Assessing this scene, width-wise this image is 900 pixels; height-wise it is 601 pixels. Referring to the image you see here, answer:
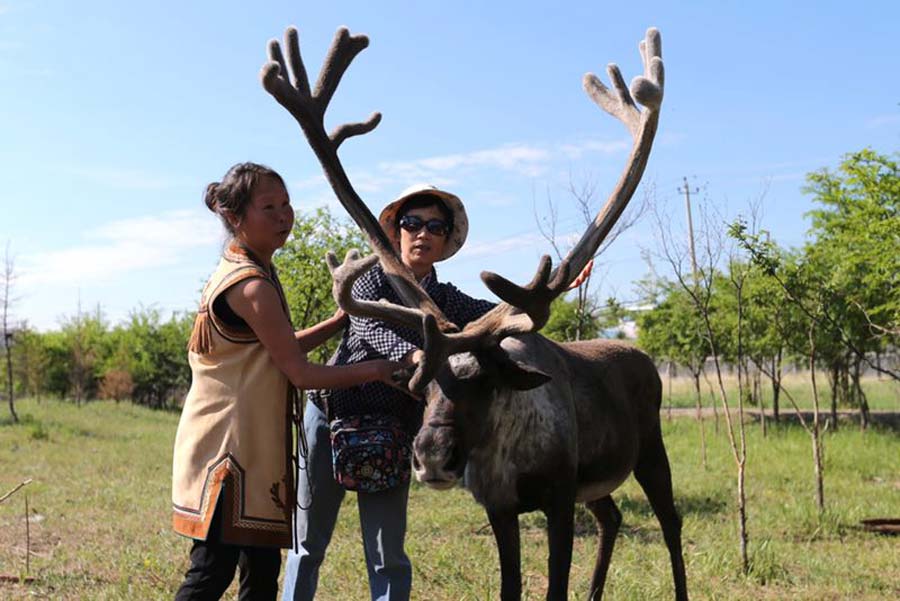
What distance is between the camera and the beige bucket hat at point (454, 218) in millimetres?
4020

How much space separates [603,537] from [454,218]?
2367 mm

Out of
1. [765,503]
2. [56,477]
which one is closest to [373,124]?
[765,503]

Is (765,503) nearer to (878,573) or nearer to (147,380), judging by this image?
(878,573)

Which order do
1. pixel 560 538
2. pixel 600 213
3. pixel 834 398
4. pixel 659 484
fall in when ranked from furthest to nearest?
pixel 834 398, pixel 659 484, pixel 600 213, pixel 560 538

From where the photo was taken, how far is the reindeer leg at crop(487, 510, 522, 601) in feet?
12.7

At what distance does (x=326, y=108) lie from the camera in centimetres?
430

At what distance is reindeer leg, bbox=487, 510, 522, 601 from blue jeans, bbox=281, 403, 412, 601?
0.41m

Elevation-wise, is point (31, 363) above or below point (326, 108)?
below

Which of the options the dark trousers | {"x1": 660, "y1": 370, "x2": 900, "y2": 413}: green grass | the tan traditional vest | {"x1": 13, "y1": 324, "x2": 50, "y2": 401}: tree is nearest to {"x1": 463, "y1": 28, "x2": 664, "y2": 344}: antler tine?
the tan traditional vest

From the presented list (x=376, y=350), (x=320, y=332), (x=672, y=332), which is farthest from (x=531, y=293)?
(x=672, y=332)

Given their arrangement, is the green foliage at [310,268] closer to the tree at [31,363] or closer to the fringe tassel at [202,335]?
the fringe tassel at [202,335]

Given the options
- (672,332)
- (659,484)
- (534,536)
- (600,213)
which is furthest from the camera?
(672,332)

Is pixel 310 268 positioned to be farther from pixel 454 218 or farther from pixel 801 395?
pixel 801 395

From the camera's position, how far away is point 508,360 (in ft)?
12.1
